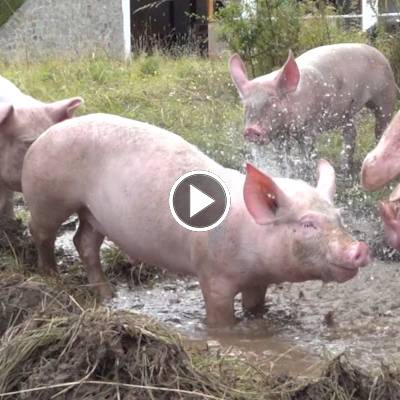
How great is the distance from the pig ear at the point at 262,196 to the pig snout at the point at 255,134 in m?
2.76

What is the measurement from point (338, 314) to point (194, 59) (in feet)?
34.6

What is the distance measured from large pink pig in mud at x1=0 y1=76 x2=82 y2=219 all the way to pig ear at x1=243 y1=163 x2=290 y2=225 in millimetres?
1932

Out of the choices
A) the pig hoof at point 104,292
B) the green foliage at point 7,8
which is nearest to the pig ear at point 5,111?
the pig hoof at point 104,292

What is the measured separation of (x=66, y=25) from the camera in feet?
72.1

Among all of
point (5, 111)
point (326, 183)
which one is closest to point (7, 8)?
point (5, 111)

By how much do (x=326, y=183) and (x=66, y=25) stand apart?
17.3 m

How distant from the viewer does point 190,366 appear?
3621 mm

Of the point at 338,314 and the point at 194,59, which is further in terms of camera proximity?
the point at 194,59

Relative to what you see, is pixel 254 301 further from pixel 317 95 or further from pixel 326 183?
pixel 317 95

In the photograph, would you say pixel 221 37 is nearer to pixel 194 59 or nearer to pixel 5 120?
pixel 194 59

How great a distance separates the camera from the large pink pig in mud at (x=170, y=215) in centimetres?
496

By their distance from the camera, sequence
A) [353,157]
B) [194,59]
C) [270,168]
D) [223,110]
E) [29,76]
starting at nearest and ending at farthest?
[270,168]
[353,157]
[223,110]
[29,76]
[194,59]

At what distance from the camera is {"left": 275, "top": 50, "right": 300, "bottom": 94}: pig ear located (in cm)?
768

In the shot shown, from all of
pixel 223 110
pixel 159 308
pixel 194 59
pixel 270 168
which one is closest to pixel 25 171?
pixel 159 308
